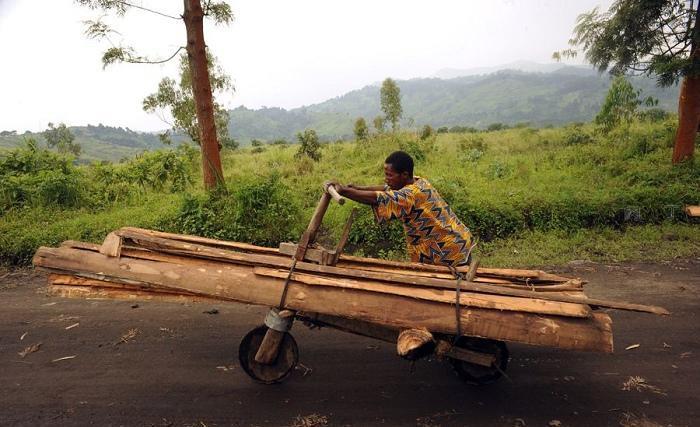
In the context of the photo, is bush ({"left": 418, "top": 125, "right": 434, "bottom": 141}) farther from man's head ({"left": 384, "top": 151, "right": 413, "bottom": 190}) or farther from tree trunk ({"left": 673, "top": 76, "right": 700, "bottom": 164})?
man's head ({"left": 384, "top": 151, "right": 413, "bottom": 190})

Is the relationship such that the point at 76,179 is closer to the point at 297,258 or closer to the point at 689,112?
the point at 297,258

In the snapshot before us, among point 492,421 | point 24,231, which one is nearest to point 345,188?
point 492,421

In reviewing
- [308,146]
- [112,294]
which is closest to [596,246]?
[112,294]

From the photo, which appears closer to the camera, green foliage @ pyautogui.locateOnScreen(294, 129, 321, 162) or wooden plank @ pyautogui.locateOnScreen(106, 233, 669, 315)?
wooden plank @ pyautogui.locateOnScreen(106, 233, 669, 315)

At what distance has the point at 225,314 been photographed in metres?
4.44

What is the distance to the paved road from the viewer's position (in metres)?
2.86

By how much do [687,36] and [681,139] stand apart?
6.72ft

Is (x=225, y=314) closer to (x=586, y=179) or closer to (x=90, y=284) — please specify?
(x=90, y=284)

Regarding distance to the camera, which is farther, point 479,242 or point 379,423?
point 479,242

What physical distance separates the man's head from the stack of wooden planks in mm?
706

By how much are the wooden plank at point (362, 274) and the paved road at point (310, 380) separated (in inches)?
32.4

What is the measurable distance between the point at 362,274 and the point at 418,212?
0.77m

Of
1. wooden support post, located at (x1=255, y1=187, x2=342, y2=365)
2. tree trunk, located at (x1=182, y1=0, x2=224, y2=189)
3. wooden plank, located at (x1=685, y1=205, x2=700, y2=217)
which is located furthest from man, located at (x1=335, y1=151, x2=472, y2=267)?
wooden plank, located at (x1=685, y1=205, x2=700, y2=217)

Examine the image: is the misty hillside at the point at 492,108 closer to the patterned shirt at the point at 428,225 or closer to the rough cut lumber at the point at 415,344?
the patterned shirt at the point at 428,225
